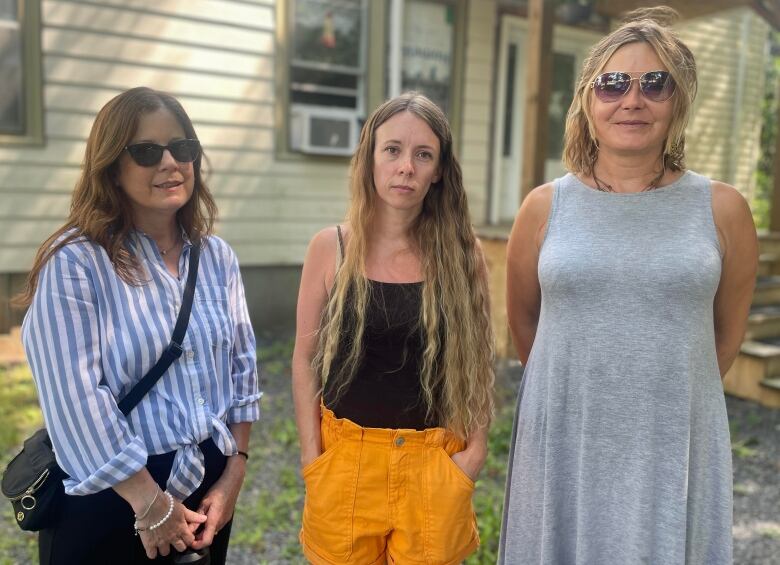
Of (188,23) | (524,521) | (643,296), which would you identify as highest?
(188,23)

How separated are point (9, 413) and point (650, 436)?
440 centimetres

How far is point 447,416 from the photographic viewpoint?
1.92 m

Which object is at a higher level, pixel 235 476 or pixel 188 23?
pixel 188 23

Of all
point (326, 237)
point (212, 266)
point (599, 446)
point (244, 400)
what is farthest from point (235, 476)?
point (599, 446)

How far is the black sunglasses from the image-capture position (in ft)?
5.66

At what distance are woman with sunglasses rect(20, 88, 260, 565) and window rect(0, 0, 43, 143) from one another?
15.6 feet

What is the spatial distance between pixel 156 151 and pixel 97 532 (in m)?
0.92

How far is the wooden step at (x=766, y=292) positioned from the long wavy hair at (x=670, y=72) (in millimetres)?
5257

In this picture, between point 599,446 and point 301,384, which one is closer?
point 599,446

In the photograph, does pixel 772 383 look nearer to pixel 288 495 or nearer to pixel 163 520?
pixel 288 495

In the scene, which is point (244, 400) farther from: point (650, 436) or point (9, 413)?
point (9, 413)

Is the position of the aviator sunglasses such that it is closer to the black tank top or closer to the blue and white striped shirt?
the black tank top

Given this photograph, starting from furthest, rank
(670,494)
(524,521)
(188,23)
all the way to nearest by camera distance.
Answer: (188,23), (524,521), (670,494)

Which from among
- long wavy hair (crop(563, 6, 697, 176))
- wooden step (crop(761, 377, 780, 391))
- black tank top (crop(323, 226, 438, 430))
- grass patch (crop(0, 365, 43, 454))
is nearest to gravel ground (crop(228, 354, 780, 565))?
wooden step (crop(761, 377, 780, 391))
